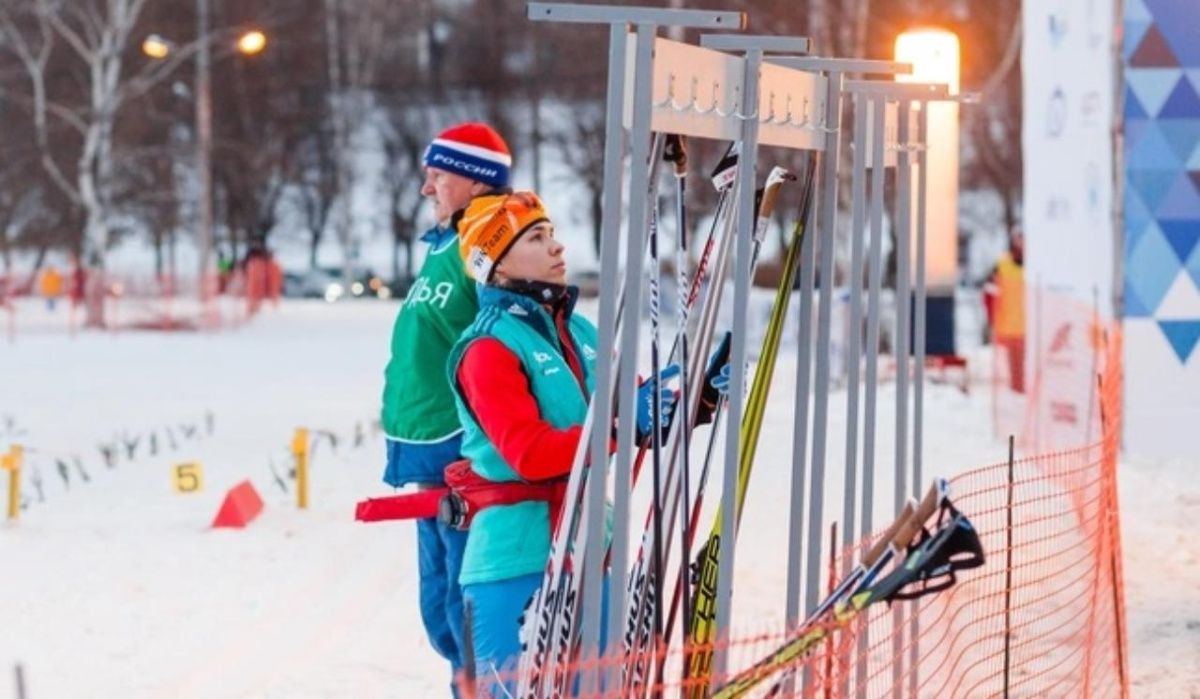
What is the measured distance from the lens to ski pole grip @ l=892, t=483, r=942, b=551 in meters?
4.04

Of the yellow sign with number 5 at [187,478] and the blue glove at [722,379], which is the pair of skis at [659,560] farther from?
the yellow sign with number 5 at [187,478]

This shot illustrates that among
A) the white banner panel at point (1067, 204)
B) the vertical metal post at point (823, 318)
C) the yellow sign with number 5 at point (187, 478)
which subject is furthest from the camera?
the white banner panel at point (1067, 204)

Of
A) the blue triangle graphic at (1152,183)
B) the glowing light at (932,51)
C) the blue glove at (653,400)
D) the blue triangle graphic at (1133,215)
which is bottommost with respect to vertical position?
the blue glove at (653,400)

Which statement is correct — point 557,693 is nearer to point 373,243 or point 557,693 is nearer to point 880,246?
point 880,246

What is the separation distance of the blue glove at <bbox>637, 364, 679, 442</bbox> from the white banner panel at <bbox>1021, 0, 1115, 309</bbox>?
8.90m

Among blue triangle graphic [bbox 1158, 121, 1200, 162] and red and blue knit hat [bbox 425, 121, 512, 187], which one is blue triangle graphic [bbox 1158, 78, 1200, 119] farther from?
red and blue knit hat [bbox 425, 121, 512, 187]

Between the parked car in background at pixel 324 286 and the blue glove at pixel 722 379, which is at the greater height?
the blue glove at pixel 722 379

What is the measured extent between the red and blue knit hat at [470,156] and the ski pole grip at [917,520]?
1.85m

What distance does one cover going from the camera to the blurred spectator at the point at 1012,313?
17.6 metres

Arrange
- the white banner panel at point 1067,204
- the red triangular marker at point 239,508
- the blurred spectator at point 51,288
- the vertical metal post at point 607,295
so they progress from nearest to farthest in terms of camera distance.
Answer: the vertical metal post at point 607,295 → the red triangular marker at point 239,508 → the white banner panel at point 1067,204 → the blurred spectator at point 51,288

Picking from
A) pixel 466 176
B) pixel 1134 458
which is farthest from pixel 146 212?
pixel 466 176

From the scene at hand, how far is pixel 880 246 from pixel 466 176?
109cm

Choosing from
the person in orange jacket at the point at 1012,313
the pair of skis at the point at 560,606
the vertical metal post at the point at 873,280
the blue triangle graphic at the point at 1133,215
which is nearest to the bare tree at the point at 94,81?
the person in orange jacket at the point at 1012,313

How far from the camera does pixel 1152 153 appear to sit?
12961mm
